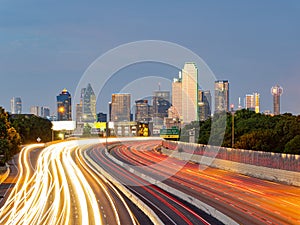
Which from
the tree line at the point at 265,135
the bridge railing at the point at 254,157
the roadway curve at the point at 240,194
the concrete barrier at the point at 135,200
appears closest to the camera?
the concrete barrier at the point at 135,200

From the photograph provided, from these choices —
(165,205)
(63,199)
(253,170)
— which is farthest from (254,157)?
(63,199)

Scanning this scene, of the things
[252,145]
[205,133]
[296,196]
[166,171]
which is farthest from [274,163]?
[205,133]

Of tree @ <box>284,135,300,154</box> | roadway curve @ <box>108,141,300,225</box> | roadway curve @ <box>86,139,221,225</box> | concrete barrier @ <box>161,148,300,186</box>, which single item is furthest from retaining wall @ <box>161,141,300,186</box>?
roadway curve @ <box>86,139,221,225</box>

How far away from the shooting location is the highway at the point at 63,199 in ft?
128

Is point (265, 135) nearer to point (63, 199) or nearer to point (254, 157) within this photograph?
point (254, 157)

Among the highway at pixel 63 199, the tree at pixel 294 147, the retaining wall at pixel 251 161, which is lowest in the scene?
the highway at pixel 63 199

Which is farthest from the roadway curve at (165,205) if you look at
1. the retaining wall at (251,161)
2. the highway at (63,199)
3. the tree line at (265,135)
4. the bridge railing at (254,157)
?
the tree line at (265,135)

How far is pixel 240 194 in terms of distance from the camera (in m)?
49.8

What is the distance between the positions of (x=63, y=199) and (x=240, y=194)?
580 inches

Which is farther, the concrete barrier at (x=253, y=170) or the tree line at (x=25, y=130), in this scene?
the tree line at (x=25, y=130)

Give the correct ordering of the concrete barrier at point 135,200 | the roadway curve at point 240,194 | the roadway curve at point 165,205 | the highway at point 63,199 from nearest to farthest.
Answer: the roadway curve at point 165,205 < the concrete barrier at point 135,200 < the roadway curve at point 240,194 < the highway at point 63,199

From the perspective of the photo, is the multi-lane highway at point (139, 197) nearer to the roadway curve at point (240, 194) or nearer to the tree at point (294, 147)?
the roadway curve at point (240, 194)

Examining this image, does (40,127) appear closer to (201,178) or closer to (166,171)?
(166,171)

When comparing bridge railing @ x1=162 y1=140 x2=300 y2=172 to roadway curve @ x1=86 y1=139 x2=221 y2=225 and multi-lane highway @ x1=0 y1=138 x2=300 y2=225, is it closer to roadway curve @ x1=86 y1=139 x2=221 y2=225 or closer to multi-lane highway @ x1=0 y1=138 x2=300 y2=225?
multi-lane highway @ x1=0 y1=138 x2=300 y2=225
